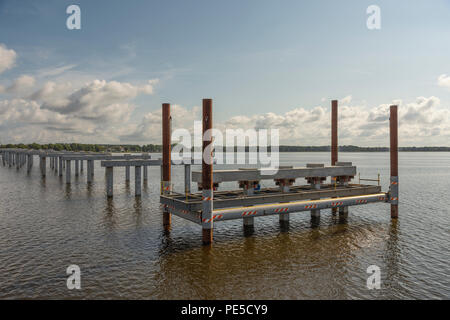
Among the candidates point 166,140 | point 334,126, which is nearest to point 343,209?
point 334,126

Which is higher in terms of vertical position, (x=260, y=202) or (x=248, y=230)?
(x=260, y=202)

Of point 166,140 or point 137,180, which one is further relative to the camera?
point 137,180

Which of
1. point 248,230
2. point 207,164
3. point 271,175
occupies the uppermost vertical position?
point 207,164

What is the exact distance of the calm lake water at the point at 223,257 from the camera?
12.7 m

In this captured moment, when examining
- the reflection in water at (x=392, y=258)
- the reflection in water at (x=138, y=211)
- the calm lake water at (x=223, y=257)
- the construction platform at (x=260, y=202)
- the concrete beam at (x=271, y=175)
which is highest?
the concrete beam at (x=271, y=175)

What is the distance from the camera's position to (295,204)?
799 inches

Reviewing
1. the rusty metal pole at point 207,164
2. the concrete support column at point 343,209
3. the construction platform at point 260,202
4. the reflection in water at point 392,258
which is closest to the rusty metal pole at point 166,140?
the construction platform at point 260,202

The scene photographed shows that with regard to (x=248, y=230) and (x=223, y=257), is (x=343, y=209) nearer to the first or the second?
(x=248, y=230)

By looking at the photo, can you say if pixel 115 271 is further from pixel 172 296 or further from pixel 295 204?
pixel 295 204

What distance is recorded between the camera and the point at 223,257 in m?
16.4

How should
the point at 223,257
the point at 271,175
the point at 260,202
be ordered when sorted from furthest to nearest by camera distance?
1. the point at 271,175
2. the point at 260,202
3. the point at 223,257

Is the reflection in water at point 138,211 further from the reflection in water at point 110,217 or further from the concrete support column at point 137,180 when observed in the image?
the reflection in water at point 110,217
